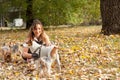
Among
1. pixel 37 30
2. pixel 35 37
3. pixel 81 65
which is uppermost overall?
pixel 37 30

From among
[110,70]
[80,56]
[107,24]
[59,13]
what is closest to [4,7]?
[59,13]

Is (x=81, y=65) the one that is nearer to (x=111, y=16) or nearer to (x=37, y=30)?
(x=37, y=30)

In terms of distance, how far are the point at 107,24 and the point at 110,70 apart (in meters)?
7.46

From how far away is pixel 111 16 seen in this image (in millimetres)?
14539

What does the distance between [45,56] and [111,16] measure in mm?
7591

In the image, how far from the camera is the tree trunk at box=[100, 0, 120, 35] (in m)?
14.4

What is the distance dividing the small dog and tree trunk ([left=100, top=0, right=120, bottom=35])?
22.8 feet

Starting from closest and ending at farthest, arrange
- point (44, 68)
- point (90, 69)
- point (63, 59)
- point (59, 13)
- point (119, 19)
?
1. point (44, 68)
2. point (90, 69)
3. point (63, 59)
4. point (119, 19)
5. point (59, 13)

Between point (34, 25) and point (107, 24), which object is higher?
point (34, 25)

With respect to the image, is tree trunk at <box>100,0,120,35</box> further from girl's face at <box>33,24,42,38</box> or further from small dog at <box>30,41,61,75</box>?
small dog at <box>30,41,61,75</box>

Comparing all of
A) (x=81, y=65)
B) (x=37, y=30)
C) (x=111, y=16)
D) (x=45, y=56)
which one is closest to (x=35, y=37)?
(x=37, y=30)

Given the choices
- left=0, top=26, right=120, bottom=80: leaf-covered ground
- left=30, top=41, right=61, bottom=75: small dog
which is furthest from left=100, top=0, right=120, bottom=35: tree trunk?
left=30, top=41, right=61, bottom=75: small dog

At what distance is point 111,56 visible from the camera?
9.09m

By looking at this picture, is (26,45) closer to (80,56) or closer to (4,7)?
(80,56)
